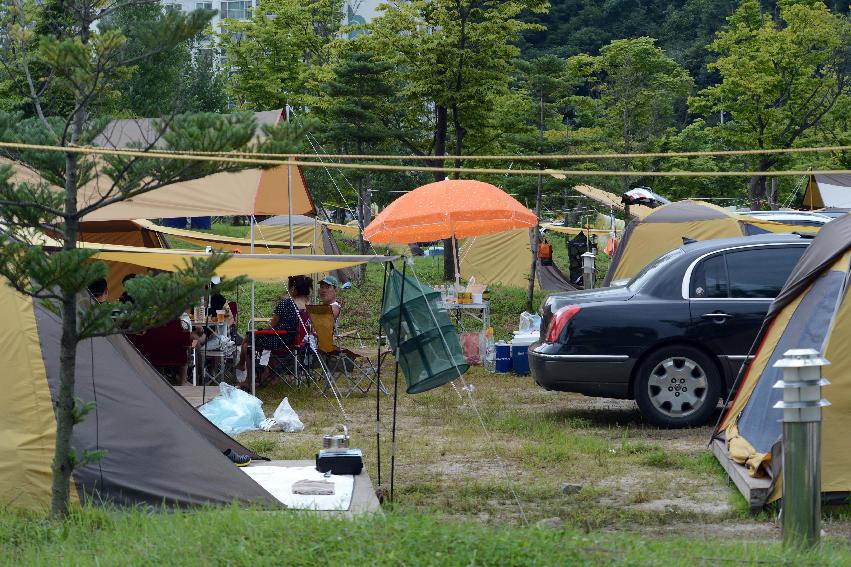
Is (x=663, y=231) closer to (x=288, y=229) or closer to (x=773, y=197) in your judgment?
(x=288, y=229)

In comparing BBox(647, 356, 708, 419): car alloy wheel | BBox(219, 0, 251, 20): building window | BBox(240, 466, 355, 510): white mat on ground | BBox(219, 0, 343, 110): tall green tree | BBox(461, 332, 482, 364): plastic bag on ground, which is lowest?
BBox(461, 332, 482, 364): plastic bag on ground

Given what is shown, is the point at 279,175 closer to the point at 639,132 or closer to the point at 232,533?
the point at 232,533

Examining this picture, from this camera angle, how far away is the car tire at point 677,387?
9.09m

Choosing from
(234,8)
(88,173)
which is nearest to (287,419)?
(88,173)

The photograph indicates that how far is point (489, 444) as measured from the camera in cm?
889

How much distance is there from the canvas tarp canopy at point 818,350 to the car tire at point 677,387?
4.12 ft

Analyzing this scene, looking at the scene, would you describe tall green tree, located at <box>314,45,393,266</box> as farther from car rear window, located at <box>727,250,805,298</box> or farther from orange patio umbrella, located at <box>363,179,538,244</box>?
Answer: car rear window, located at <box>727,250,805,298</box>

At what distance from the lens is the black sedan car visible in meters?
9.05

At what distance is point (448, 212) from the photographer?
13516 millimetres

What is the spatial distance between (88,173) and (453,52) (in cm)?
1468

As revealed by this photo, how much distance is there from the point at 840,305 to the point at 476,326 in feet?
37.4

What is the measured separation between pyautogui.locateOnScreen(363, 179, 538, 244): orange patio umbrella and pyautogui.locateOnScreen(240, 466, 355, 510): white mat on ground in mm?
6580

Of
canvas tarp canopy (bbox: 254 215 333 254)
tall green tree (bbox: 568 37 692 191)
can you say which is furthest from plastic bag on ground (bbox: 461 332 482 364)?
tall green tree (bbox: 568 37 692 191)

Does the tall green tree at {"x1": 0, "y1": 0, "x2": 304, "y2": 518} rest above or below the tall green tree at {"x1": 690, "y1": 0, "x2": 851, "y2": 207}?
below
